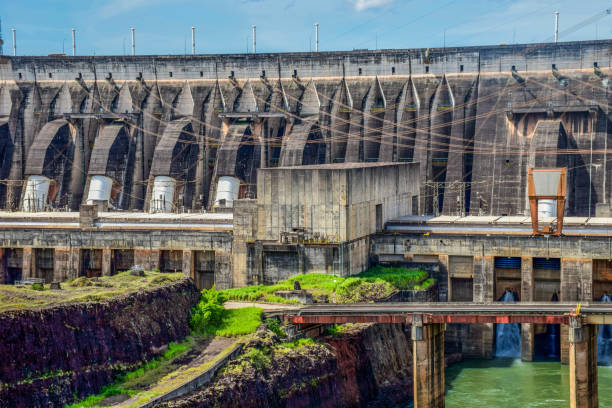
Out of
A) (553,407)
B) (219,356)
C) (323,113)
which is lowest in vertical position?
(553,407)

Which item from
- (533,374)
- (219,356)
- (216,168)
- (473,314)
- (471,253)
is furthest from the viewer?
(216,168)

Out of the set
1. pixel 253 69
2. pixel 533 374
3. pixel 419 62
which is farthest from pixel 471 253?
pixel 253 69

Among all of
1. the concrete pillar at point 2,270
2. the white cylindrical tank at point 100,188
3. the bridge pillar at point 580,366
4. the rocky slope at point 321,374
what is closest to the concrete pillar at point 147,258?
the concrete pillar at point 2,270

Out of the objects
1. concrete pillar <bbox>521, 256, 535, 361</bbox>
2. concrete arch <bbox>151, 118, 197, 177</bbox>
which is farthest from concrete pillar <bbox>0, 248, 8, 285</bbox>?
concrete pillar <bbox>521, 256, 535, 361</bbox>

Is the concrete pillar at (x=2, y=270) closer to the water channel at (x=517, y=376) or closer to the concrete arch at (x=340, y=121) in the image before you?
the concrete arch at (x=340, y=121)

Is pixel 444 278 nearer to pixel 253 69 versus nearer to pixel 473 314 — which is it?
pixel 473 314

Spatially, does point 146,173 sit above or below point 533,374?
above

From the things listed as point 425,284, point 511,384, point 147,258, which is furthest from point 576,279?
point 147,258
